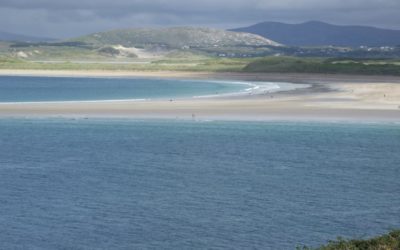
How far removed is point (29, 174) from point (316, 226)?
10.5 m

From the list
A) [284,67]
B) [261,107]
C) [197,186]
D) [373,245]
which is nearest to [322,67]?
[284,67]

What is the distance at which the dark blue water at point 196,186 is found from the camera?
1842 cm

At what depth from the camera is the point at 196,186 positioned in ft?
77.8

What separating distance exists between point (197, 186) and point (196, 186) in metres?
0.03

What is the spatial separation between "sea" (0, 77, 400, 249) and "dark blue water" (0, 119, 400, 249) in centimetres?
4

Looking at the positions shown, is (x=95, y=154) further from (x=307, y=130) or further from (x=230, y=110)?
(x=230, y=110)

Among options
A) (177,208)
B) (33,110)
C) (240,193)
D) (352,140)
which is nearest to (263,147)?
(352,140)

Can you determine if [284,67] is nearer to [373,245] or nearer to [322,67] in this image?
[322,67]

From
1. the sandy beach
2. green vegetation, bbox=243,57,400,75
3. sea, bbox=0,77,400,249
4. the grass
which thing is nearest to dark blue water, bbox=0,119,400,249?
sea, bbox=0,77,400,249

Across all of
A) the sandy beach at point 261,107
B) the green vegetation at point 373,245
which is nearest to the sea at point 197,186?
the green vegetation at point 373,245

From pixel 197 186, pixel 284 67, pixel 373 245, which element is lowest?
pixel 197 186

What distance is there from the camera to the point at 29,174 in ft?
84.5

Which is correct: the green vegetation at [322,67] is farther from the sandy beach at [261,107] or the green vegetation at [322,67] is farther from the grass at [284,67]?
the sandy beach at [261,107]

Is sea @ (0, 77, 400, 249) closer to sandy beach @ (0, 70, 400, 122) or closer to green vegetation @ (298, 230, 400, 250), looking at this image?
green vegetation @ (298, 230, 400, 250)
